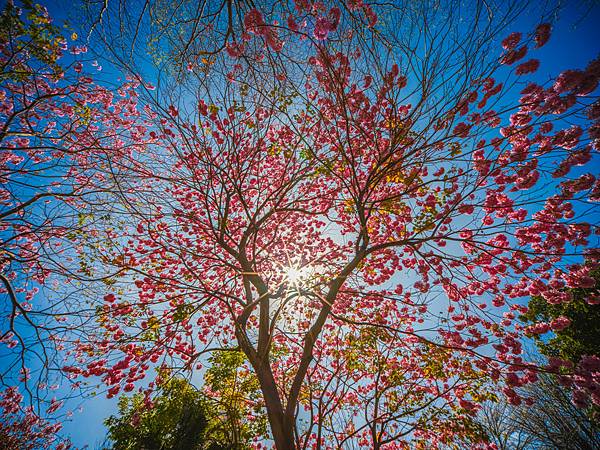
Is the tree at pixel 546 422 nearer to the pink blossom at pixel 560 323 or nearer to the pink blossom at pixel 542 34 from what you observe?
the pink blossom at pixel 560 323

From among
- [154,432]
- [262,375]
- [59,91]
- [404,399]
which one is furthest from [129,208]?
→ [154,432]

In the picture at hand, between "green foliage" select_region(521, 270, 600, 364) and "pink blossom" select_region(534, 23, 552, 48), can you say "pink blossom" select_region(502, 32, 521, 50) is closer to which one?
"pink blossom" select_region(534, 23, 552, 48)

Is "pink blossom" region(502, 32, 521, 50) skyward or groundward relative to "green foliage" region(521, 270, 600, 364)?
skyward

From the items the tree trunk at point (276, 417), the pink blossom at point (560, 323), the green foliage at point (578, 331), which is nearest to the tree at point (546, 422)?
the green foliage at point (578, 331)

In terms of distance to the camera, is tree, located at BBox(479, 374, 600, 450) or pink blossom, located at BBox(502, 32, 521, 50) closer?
pink blossom, located at BBox(502, 32, 521, 50)

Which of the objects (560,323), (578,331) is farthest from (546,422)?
(560,323)

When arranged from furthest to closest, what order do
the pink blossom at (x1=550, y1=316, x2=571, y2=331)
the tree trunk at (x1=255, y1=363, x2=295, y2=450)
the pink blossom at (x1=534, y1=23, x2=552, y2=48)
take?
the pink blossom at (x1=550, y1=316, x2=571, y2=331) → the tree trunk at (x1=255, y1=363, x2=295, y2=450) → the pink blossom at (x1=534, y1=23, x2=552, y2=48)

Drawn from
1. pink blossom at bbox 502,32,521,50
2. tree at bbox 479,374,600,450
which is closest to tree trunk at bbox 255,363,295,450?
pink blossom at bbox 502,32,521,50

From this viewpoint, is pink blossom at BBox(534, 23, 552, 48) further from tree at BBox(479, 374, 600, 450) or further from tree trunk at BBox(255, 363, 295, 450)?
tree at BBox(479, 374, 600, 450)

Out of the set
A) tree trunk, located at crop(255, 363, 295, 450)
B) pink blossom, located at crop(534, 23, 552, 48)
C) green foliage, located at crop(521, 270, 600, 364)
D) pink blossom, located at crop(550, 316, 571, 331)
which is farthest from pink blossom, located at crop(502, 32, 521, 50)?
green foliage, located at crop(521, 270, 600, 364)

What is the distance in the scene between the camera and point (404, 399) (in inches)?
244

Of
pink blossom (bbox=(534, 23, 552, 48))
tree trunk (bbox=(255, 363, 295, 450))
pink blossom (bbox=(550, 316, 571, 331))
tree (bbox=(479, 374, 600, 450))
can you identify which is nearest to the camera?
pink blossom (bbox=(534, 23, 552, 48))

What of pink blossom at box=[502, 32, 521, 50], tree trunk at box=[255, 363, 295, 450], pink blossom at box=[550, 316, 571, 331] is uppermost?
pink blossom at box=[502, 32, 521, 50]

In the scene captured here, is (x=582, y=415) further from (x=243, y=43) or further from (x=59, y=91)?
(x=59, y=91)
